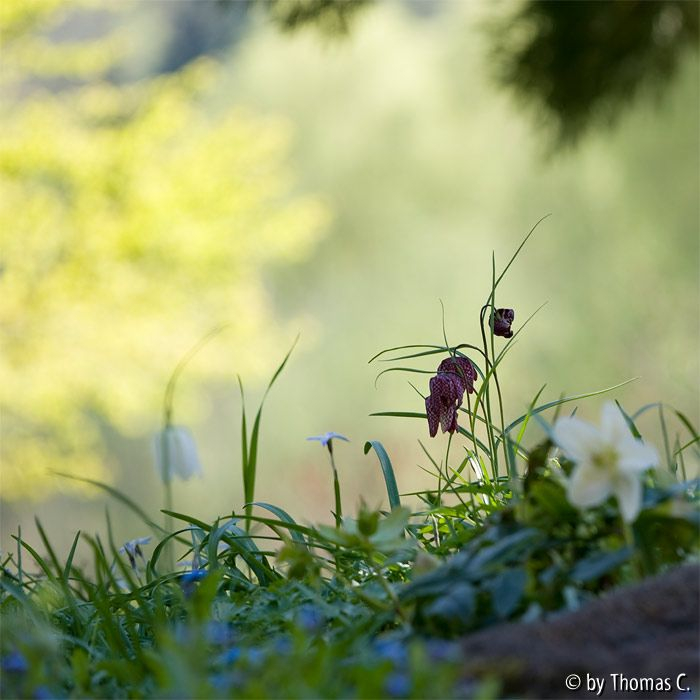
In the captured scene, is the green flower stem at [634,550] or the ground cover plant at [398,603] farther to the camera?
the green flower stem at [634,550]

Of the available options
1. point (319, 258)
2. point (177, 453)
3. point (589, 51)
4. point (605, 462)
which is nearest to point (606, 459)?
point (605, 462)

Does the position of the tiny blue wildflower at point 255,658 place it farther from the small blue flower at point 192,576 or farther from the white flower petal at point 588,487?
the small blue flower at point 192,576

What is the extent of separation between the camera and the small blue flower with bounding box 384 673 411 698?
0.57m

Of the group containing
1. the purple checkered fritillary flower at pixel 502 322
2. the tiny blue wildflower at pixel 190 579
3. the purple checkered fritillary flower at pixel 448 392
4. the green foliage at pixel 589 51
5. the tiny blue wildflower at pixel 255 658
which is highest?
the green foliage at pixel 589 51

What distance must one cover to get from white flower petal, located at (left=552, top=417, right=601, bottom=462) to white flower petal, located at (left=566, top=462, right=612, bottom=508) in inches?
0.5

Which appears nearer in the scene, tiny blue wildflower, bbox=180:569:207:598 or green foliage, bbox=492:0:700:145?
tiny blue wildflower, bbox=180:569:207:598

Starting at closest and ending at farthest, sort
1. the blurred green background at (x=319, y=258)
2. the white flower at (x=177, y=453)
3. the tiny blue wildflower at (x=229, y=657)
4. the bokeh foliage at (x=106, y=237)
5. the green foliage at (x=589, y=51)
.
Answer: the tiny blue wildflower at (x=229, y=657), the white flower at (x=177, y=453), the green foliage at (x=589, y=51), the bokeh foliage at (x=106, y=237), the blurred green background at (x=319, y=258)

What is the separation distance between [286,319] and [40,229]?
21.6 feet

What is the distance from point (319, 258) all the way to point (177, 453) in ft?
39.4


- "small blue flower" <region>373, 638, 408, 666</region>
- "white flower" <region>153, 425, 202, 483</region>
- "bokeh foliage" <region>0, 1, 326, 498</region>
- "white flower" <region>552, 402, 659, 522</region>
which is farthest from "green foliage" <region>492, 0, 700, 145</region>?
"small blue flower" <region>373, 638, 408, 666</region>

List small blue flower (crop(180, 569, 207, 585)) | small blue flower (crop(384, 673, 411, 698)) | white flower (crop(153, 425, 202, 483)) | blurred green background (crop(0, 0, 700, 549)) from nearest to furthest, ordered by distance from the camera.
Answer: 1. small blue flower (crop(384, 673, 411, 698))
2. small blue flower (crop(180, 569, 207, 585))
3. white flower (crop(153, 425, 202, 483))
4. blurred green background (crop(0, 0, 700, 549))

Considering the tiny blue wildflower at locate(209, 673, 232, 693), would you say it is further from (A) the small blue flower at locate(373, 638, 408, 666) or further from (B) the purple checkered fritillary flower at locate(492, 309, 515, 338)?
(B) the purple checkered fritillary flower at locate(492, 309, 515, 338)

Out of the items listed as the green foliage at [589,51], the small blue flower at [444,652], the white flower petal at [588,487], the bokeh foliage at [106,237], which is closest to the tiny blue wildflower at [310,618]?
the small blue flower at [444,652]

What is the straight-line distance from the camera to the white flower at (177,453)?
4.11 feet
